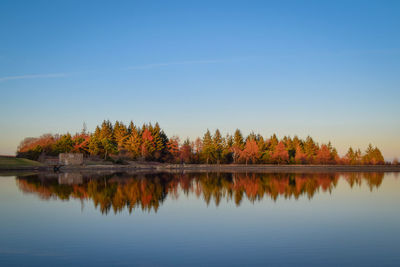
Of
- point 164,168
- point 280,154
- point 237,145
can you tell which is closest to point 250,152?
point 237,145

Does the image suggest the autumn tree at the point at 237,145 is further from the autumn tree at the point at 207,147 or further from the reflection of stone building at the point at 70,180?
the reflection of stone building at the point at 70,180

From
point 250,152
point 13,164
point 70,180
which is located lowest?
point 70,180

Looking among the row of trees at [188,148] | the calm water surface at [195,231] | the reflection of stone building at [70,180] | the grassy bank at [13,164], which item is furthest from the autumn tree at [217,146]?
the calm water surface at [195,231]

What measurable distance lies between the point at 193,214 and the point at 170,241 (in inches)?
254

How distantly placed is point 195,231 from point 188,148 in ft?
276

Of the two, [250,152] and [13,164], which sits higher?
[250,152]

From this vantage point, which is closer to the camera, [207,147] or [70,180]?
[70,180]

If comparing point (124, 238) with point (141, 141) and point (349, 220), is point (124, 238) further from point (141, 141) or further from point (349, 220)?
point (141, 141)

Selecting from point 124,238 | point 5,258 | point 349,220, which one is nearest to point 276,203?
point 349,220

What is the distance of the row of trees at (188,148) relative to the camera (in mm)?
83938

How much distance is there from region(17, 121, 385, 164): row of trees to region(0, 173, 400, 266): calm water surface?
60519 millimetres

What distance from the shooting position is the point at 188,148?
9912 cm

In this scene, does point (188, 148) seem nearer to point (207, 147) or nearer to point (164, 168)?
point (207, 147)

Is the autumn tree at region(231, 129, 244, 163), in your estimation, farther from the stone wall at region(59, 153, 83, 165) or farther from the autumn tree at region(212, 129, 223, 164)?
the stone wall at region(59, 153, 83, 165)
